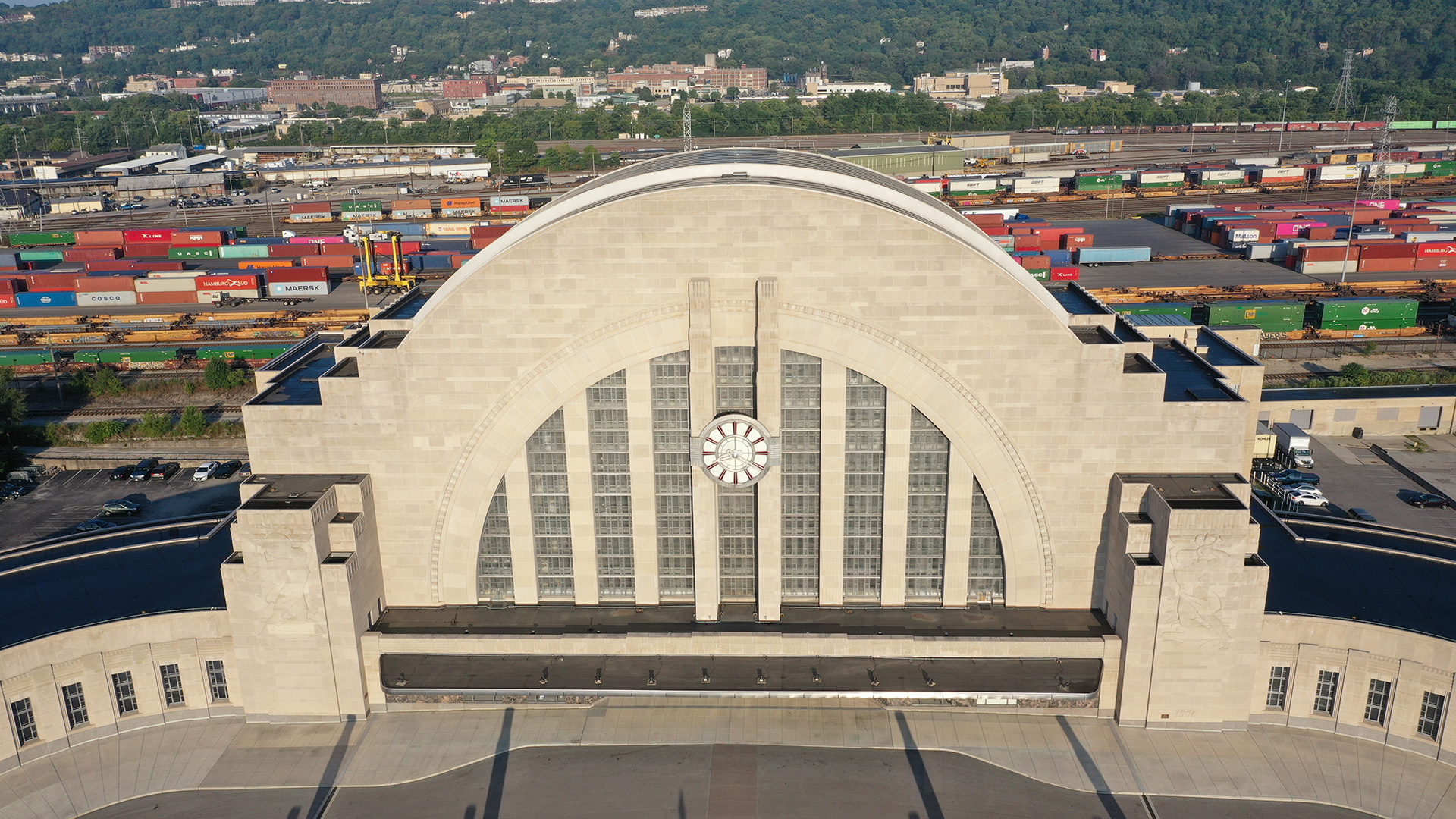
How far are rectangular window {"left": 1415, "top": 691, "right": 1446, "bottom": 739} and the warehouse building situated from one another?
136 mm

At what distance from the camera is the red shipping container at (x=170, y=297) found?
14525 centimetres

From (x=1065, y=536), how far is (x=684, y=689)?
2037 cm

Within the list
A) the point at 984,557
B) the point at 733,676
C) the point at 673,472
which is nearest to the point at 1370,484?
the point at 984,557

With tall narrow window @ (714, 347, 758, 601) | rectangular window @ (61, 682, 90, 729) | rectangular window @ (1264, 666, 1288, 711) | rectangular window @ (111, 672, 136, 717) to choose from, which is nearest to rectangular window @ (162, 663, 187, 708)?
rectangular window @ (111, 672, 136, 717)

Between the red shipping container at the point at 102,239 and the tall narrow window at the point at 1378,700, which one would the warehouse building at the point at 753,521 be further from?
the red shipping container at the point at 102,239

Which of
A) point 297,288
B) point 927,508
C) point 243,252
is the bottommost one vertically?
point 297,288

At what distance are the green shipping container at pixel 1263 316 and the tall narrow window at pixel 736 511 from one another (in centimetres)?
9183

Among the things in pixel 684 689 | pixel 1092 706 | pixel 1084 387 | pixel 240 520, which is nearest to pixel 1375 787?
pixel 1092 706

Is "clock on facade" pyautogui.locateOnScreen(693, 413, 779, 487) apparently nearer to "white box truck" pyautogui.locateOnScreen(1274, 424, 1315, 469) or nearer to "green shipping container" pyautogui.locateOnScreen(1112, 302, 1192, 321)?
"white box truck" pyautogui.locateOnScreen(1274, 424, 1315, 469)

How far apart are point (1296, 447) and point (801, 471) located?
184 ft

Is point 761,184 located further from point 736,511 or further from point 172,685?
point 172,685

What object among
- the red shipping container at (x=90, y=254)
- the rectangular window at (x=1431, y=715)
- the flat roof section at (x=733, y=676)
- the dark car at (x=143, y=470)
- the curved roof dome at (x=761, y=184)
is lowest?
the dark car at (x=143, y=470)

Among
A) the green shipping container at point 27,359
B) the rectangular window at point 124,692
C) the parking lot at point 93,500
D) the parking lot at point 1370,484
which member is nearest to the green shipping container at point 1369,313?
the parking lot at point 1370,484

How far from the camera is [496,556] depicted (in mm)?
51469
